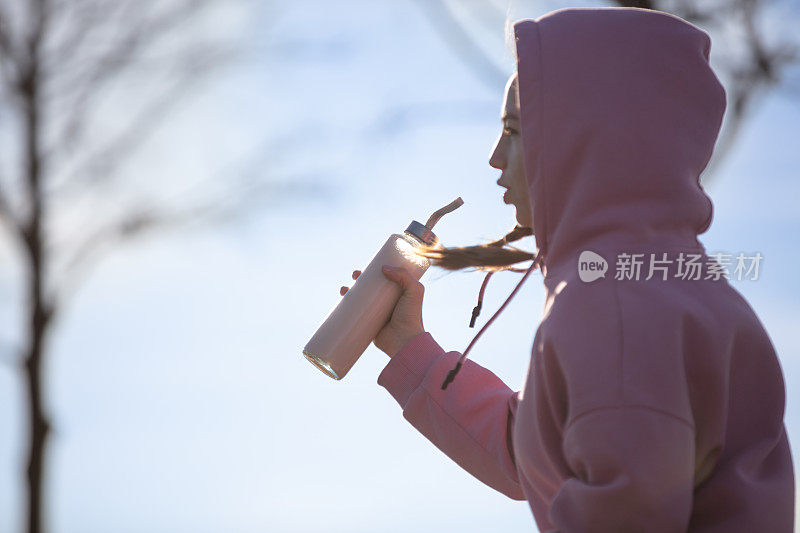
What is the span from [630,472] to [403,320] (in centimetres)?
97

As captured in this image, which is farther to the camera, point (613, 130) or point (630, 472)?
point (613, 130)

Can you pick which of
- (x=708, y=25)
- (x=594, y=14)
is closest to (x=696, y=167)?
(x=594, y=14)

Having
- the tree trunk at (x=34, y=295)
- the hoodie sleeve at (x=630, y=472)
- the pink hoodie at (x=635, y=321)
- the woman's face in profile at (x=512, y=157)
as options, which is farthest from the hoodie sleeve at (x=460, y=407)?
the tree trunk at (x=34, y=295)

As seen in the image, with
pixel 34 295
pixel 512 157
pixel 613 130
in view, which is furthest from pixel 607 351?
pixel 34 295

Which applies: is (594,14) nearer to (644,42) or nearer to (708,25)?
(644,42)

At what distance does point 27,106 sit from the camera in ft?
14.9

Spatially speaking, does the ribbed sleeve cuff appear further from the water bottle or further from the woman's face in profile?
the woman's face in profile

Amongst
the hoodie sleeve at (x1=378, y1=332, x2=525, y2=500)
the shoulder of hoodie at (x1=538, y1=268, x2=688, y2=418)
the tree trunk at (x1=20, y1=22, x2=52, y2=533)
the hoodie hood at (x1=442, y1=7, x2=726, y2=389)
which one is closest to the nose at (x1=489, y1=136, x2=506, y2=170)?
the hoodie hood at (x1=442, y1=7, x2=726, y2=389)

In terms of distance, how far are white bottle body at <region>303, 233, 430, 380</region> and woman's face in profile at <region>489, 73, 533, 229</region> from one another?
16.2 inches

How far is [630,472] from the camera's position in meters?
1.29

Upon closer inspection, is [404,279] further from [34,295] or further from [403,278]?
[34,295]

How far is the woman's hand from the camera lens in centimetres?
218

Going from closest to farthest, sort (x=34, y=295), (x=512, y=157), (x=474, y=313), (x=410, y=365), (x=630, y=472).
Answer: (x=630, y=472) → (x=512, y=157) → (x=474, y=313) → (x=410, y=365) → (x=34, y=295)

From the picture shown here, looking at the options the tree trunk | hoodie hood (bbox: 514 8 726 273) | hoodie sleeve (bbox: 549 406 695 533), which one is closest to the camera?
hoodie sleeve (bbox: 549 406 695 533)
